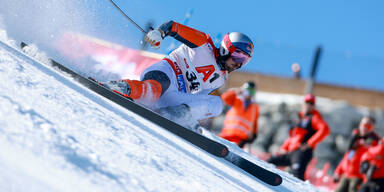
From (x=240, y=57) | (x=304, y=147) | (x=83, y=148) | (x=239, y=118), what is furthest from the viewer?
(x=239, y=118)

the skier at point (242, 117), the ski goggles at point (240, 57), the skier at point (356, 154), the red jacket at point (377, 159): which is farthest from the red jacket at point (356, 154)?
the ski goggles at point (240, 57)

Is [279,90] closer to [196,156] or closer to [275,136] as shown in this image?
[275,136]

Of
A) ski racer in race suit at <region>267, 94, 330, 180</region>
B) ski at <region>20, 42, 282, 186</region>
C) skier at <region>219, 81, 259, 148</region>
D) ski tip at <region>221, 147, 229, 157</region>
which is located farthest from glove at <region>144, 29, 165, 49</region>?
ski racer in race suit at <region>267, 94, 330, 180</region>

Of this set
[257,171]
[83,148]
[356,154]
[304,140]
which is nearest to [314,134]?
[304,140]

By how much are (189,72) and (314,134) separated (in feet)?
10.3

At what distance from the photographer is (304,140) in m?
6.39

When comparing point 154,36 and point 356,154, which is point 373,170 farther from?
point 154,36

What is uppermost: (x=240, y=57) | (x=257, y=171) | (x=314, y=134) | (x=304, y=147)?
(x=240, y=57)

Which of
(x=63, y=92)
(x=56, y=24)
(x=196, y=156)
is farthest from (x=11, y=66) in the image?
(x=56, y=24)

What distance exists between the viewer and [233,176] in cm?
288

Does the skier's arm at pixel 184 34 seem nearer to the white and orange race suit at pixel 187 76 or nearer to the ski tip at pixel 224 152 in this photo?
the white and orange race suit at pixel 187 76

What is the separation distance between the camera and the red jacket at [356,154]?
21.9 ft

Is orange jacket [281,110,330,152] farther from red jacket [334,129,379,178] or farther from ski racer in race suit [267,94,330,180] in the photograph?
red jacket [334,129,379,178]

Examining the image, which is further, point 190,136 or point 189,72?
point 189,72
